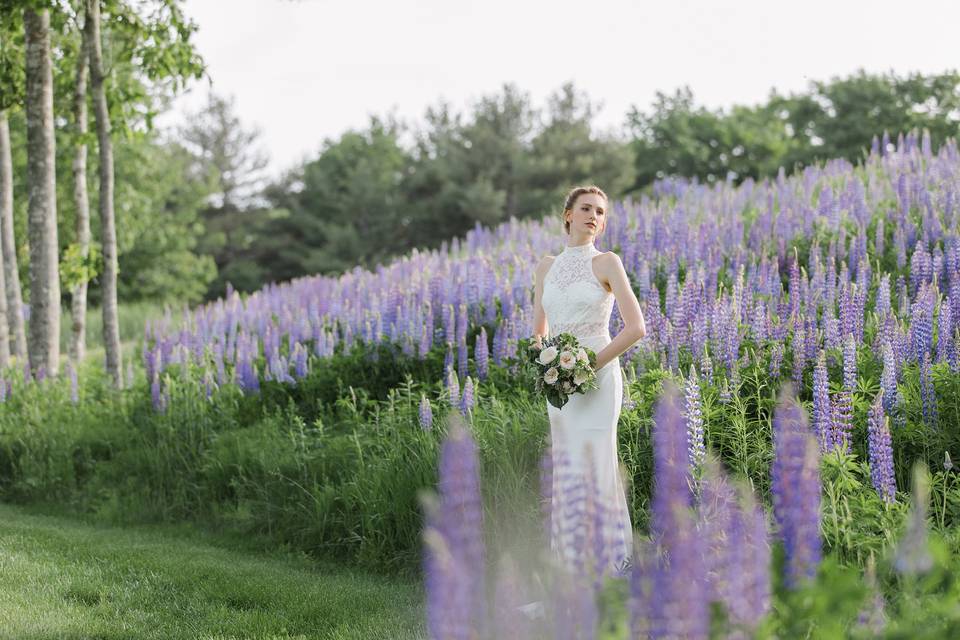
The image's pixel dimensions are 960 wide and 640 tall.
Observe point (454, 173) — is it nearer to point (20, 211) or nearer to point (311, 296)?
point (20, 211)

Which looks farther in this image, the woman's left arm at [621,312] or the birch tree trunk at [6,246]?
the birch tree trunk at [6,246]

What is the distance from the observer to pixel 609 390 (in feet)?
16.6

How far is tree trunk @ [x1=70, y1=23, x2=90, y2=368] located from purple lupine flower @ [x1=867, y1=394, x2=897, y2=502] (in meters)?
9.50

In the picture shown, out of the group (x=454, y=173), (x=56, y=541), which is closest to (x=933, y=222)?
(x=56, y=541)

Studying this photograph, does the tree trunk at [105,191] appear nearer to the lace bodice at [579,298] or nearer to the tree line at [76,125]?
the tree line at [76,125]

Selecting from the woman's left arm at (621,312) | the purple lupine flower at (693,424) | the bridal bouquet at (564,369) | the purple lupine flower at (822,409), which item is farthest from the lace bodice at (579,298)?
the purple lupine flower at (822,409)

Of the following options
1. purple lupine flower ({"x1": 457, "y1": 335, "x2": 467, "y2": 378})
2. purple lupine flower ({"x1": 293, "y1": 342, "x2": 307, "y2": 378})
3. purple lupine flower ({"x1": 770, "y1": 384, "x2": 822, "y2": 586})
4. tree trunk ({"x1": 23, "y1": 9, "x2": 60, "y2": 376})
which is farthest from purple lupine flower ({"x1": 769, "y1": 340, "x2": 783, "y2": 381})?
tree trunk ({"x1": 23, "y1": 9, "x2": 60, "y2": 376})

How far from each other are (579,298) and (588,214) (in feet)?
1.62

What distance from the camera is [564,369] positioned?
4906 mm

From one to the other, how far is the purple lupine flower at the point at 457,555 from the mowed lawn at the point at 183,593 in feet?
8.56

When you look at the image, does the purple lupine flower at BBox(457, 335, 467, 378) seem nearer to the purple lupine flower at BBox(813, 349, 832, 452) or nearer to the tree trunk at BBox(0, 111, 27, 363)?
the purple lupine flower at BBox(813, 349, 832, 452)

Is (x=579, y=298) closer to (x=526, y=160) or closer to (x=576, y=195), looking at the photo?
(x=576, y=195)

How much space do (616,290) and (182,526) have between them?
4.82 meters

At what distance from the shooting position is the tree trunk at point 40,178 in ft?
35.8
